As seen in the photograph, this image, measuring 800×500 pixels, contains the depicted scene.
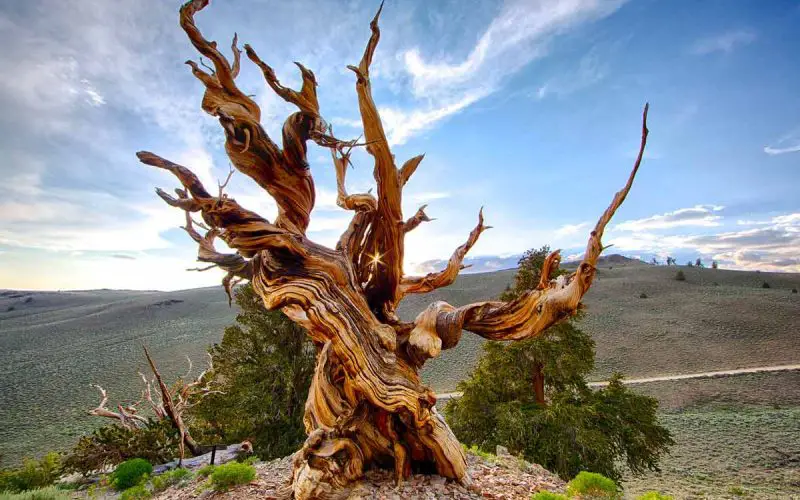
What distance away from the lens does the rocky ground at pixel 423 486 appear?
14.4 feet

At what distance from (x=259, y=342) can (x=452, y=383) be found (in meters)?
17.9

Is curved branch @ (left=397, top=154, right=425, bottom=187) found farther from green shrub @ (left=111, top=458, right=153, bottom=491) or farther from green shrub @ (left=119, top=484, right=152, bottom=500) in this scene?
green shrub @ (left=111, top=458, right=153, bottom=491)

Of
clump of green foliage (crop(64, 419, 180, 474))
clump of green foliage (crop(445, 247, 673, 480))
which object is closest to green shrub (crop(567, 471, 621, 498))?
clump of green foliage (crop(445, 247, 673, 480))

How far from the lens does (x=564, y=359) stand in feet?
31.7

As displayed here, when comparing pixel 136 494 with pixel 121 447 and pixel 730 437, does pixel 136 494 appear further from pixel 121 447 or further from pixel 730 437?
pixel 730 437

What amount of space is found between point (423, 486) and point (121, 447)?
8.14 meters

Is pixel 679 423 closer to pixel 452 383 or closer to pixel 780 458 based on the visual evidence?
pixel 780 458

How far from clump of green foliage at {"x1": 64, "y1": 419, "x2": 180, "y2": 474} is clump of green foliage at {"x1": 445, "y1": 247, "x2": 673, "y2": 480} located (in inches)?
314

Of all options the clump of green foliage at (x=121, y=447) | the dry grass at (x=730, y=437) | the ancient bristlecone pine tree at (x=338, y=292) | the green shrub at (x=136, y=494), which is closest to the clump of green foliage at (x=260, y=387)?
the clump of green foliage at (x=121, y=447)

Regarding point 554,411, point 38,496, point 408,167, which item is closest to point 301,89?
point 408,167

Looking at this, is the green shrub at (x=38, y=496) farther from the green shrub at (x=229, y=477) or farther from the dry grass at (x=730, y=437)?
the dry grass at (x=730, y=437)

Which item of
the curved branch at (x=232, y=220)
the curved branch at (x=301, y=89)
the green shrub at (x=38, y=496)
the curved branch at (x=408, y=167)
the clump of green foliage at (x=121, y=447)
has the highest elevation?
the curved branch at (x=301, y=89)

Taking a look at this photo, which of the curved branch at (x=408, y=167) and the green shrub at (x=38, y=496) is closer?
the curved branch at (x=408, y=167)

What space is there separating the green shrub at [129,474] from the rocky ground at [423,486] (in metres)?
1.76
